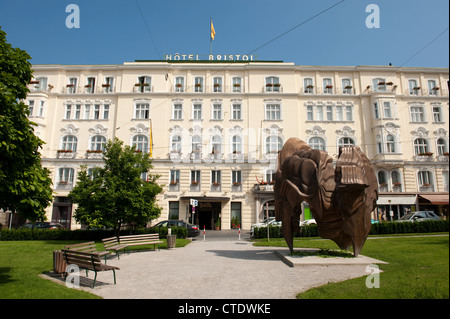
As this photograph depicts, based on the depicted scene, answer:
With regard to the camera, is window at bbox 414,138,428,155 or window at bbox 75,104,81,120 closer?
window at bbox 414,138,428,155

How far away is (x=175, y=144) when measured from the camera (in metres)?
35.7

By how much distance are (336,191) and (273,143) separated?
25426 mm

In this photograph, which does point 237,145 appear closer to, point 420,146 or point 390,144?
point 390,144

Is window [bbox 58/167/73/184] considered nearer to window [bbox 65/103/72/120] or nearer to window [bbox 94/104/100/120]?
window [bbox 65/103/72/120]

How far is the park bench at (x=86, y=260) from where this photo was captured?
7.69 metres

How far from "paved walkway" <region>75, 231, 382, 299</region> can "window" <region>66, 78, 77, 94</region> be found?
111 feet

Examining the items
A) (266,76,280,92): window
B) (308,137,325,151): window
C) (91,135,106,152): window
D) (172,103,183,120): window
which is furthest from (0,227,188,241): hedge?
(266,76,280,92): window

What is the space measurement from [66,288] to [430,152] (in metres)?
40.3

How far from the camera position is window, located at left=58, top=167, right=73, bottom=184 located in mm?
35031

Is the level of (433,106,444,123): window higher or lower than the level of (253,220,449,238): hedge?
higher

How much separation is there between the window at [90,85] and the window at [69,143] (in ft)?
21.6

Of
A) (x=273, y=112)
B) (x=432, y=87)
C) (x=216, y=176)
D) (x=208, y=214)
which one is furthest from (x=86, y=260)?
(x=432, y=87)
